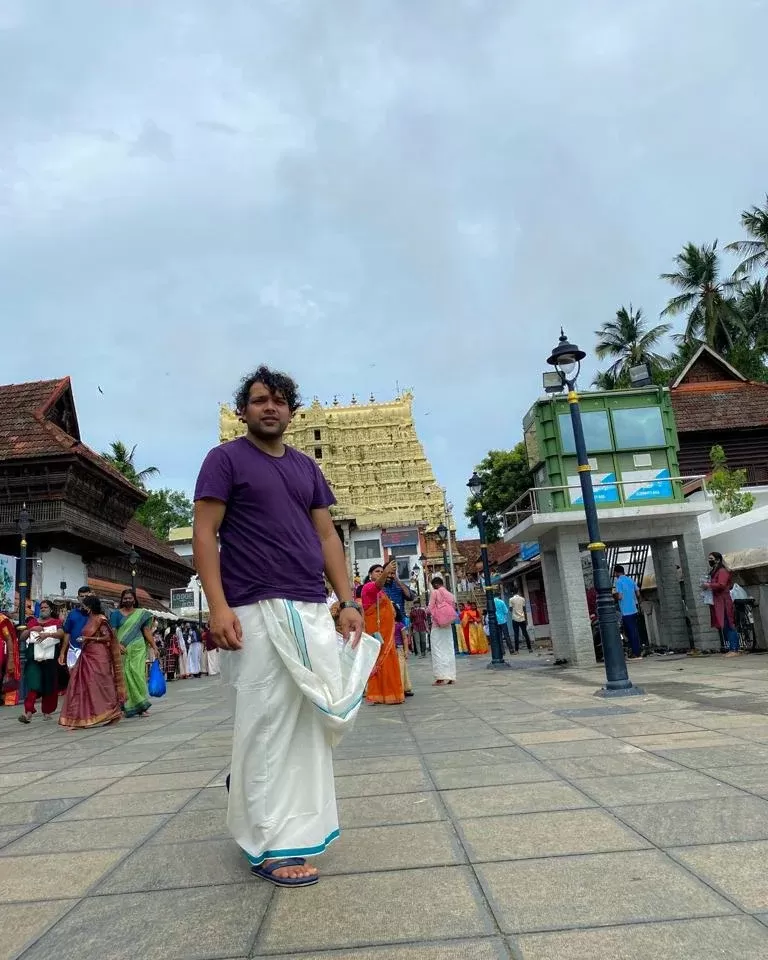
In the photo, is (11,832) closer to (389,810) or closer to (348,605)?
(389,810)

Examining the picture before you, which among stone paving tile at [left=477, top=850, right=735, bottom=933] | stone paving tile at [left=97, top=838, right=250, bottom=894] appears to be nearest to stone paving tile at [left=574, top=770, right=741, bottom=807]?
stone paving tile at [left=477, top=850, right=735, bottom=933]

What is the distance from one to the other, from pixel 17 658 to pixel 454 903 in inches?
578

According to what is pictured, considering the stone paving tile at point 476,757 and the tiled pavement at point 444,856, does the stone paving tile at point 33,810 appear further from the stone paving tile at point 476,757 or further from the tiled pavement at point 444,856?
the stone paving tile at point 476,757

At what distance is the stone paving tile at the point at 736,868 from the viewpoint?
2.25 m

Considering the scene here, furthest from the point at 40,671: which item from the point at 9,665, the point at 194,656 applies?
the point at 194,656

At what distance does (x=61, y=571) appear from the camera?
71.5ft

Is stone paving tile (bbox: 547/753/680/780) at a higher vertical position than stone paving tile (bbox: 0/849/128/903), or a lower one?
lower

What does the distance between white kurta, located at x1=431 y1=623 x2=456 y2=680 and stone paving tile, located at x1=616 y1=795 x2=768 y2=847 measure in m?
8.80

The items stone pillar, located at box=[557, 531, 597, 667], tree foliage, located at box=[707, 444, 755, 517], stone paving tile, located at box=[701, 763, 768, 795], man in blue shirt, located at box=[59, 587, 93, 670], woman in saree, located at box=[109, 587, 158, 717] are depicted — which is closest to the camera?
stone paving tile, located at box=[701, 763, 768, 795]

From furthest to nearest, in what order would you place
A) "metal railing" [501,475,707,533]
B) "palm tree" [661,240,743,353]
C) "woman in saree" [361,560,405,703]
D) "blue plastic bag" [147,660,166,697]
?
"palm tree" [661,240,743,353]
"metal railing" [501,475,707,533]
"blue plastic bag" [147,660,166,697]
"woman in saree" [361,560,405,703]

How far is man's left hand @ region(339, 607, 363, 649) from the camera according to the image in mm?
3131

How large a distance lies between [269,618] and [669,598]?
14819mm

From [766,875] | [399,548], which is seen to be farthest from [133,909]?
[399,548]

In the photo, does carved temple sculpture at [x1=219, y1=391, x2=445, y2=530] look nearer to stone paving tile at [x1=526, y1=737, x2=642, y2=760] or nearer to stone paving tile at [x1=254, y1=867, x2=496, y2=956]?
stone paving tile at [x1=526, y1=737, x2=642, y2=760]
